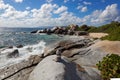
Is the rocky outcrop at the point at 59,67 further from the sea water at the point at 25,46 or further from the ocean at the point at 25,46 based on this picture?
the sea water at the point at 25,46

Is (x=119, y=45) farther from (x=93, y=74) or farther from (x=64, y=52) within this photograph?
(x=93, y=74)

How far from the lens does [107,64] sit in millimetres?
12211

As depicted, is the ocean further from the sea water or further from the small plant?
the small plant

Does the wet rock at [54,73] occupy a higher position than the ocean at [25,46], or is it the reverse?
the wet rock at [54,73]

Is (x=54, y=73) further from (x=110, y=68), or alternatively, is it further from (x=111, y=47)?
(x=111, y=47)

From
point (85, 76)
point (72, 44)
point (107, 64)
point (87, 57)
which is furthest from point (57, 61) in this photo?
point (72, 44)

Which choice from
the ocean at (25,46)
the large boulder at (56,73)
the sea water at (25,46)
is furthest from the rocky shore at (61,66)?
the sea water at (25,46)

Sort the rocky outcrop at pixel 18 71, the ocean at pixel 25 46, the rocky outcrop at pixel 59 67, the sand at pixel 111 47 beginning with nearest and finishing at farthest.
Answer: the rocky outcrop at pixel 59 67 < the rocky outcrop at pixel 18 71 < the sand at pixel 111 47 < the ocean at pixel 25 46

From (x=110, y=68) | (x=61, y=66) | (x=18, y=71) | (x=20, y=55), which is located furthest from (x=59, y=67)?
(x=20, y=55)

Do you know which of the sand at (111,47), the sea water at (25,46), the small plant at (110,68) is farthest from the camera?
the sea water at (25,46)

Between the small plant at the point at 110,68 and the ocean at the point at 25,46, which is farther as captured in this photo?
the ocean at the point at 25,46

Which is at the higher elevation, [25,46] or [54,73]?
[54,73]

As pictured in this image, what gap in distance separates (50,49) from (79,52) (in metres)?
3.10

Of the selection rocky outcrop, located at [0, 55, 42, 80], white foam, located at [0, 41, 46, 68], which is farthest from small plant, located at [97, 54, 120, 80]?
white foam, located at [0, 41, 46, 68]
